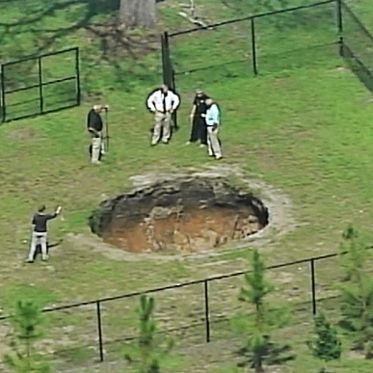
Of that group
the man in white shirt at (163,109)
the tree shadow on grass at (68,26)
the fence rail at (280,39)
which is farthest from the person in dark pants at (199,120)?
the tree shadow on grass at (68,26)

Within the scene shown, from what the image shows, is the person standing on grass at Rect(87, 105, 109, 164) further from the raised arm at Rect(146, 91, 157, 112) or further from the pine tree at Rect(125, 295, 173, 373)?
the pine tree at Rect(125, 295, 173, 373)

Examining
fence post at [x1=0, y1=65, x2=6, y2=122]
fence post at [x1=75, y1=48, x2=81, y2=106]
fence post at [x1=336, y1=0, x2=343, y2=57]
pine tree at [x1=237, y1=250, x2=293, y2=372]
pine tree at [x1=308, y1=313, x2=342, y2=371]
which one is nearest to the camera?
pine tree at [x1=308, y1=313, x2=342, y2=371]

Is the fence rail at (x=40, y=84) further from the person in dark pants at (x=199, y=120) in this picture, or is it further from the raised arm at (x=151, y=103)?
the person in dark pants at (x=199, y=120)

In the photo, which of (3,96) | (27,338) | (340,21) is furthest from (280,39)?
(27,338)

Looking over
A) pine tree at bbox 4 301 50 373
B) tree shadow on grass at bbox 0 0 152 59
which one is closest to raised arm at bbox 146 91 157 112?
tree shadow on grass at bbox 0 0 152 59

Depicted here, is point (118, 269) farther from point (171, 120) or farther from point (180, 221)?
point (171, 120)

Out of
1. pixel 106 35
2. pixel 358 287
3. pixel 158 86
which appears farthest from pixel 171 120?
pixel 358 287
